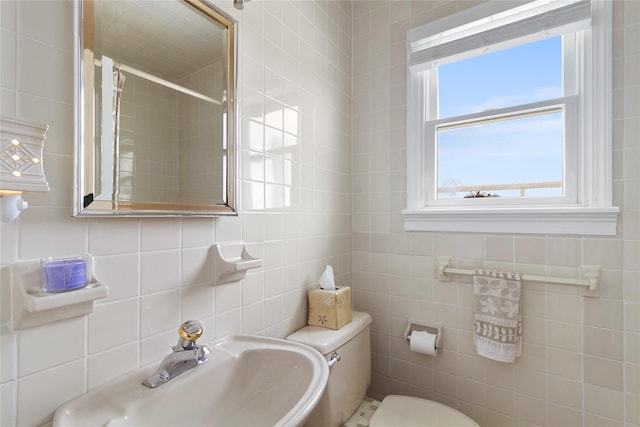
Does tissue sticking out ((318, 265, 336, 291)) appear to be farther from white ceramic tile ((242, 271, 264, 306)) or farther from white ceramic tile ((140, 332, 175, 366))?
white ceramic tile ((140, 332, 175, 366))

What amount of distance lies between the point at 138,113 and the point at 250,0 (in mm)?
649

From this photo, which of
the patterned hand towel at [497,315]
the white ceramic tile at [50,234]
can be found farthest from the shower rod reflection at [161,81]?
the patterned hand towel at [497,315]

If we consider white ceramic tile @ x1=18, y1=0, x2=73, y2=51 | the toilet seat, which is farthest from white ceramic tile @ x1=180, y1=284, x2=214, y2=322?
the toilet seat

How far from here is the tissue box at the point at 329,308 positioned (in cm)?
139

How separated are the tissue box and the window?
56 centimetres

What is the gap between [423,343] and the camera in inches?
59.7

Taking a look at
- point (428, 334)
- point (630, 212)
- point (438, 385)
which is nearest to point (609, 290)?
point (630, 212)

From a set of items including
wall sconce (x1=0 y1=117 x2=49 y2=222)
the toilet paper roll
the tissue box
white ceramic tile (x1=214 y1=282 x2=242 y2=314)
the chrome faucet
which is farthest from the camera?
the toilet paper roll

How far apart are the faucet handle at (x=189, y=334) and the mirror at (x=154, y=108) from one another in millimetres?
316

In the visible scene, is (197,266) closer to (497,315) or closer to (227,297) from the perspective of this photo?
(227,297)

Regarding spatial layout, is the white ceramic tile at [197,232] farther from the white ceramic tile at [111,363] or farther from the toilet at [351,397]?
the toilet at [351,397]

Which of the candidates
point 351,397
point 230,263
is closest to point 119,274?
point 230,263

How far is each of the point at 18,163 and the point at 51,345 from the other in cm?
39

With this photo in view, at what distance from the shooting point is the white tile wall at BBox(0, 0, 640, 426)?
0.68 m
